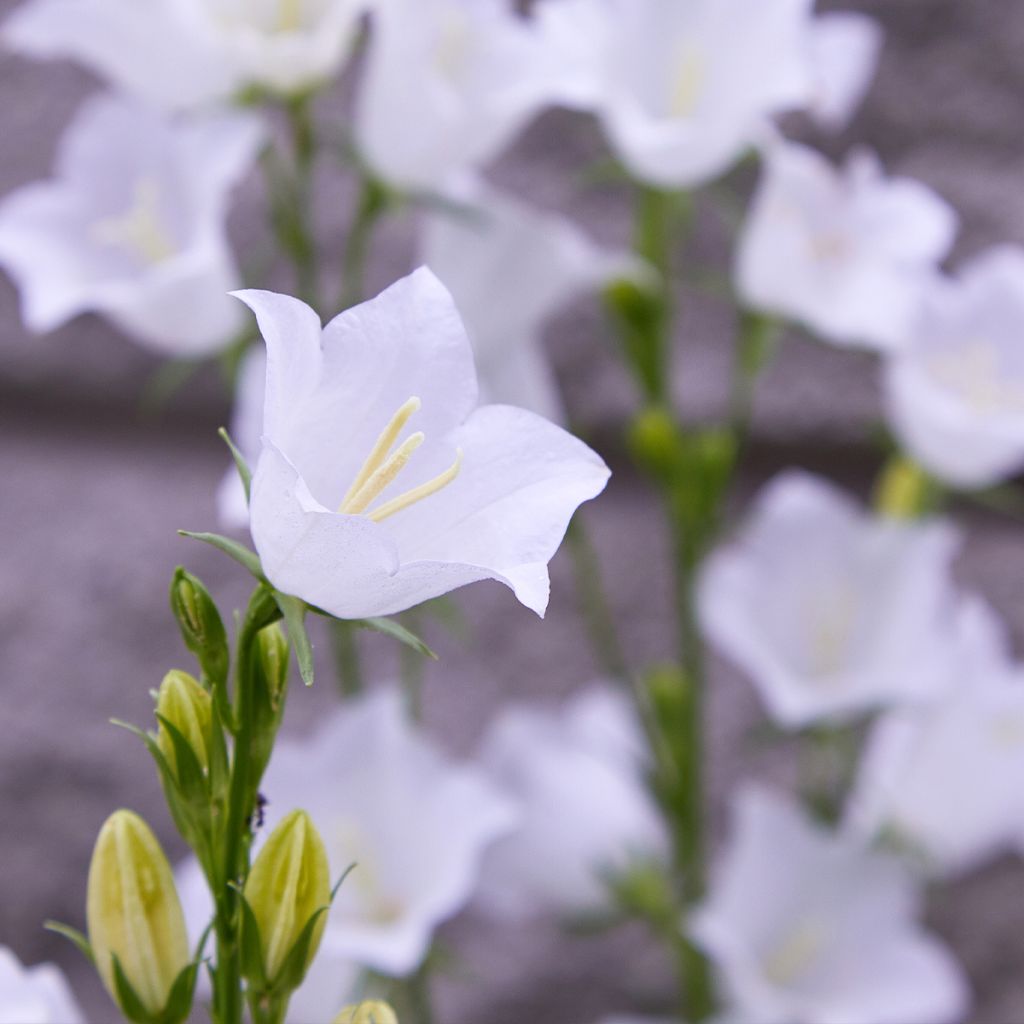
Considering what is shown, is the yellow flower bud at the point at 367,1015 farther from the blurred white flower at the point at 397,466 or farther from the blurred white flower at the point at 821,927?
the blurred white flower at the point at 821,927

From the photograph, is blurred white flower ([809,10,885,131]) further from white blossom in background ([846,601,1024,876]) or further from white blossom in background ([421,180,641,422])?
white blossom in background ([846,601,1024,876])

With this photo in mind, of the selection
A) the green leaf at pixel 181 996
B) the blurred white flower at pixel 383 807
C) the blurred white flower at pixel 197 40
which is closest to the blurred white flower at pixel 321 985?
the blurred white flower at pixel 383 807

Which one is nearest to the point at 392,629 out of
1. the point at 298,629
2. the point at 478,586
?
the point at 298,629

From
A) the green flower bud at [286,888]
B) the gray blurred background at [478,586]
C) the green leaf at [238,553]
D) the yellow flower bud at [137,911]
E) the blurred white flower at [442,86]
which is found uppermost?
the green leaf at [238,553]

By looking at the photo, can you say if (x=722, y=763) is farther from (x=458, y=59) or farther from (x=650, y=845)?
(x=458, y=59)

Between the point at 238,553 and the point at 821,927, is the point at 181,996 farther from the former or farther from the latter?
the point at 821,927

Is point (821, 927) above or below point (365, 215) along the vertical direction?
below

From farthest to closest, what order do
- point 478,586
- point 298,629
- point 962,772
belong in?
point 478,586 < point 962,772 < point 298,629
